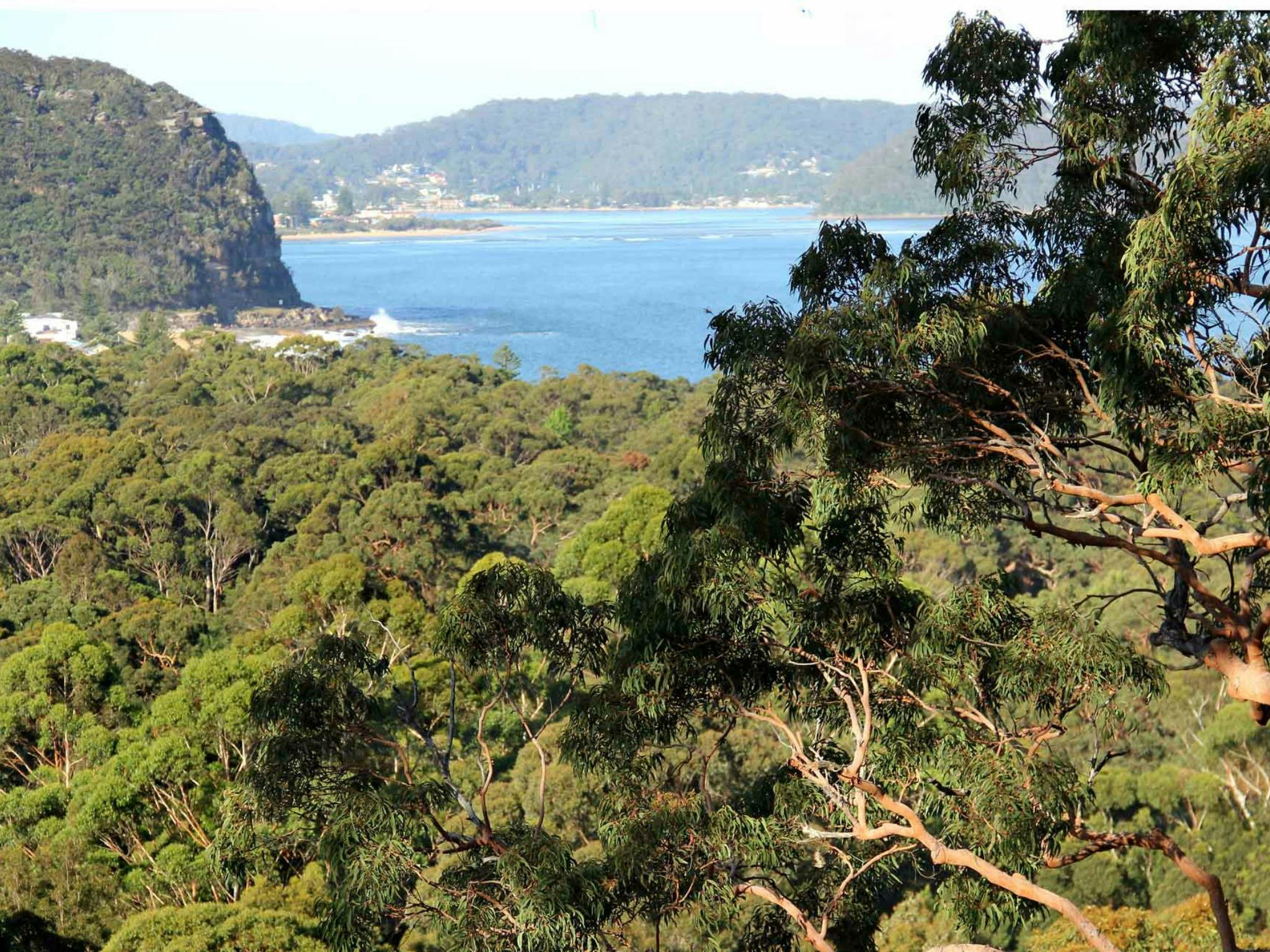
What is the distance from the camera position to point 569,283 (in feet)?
329

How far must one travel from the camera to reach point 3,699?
1326 cm

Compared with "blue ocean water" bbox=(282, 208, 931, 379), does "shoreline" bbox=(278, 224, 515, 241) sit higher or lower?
higher

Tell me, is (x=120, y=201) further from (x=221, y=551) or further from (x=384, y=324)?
(x=221, y=551)

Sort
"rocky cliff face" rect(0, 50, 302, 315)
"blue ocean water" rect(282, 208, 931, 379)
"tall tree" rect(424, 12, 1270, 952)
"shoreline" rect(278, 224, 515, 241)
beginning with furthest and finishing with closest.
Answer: "shoreline" rect(278, 224, 515, 241) < "rocky cliff face" rect(0, 50, 302, 315) < "blue ocean water" rect(282, 208, 931, 379) < "tall tree" rect(424, 12, 1270, 952)

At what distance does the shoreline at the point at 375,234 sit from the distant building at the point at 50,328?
7879 cm

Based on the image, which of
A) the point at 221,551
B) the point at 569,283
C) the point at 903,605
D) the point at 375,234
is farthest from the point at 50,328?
the point at 375,234

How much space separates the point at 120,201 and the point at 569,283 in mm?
33491

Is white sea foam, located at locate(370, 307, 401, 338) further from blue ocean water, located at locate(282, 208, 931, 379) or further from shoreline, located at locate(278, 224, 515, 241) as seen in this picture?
shoreline, located at locate(278, 224, 515, 241)

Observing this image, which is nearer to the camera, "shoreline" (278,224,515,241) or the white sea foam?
the white sea foam

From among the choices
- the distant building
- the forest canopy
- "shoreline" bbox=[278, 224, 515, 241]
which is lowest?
the distant building

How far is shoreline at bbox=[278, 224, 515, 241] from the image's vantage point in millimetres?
157750

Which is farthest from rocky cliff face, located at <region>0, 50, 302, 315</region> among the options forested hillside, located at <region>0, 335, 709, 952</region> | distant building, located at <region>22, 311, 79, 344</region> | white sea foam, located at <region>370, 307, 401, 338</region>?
forested hillside, located at <region>0, 335, 709, 952</region>

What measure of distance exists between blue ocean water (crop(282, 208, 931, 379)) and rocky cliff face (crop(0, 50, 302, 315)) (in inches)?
305

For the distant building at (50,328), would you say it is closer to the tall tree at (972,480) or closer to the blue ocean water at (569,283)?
the blue ocean water at (569,283)
